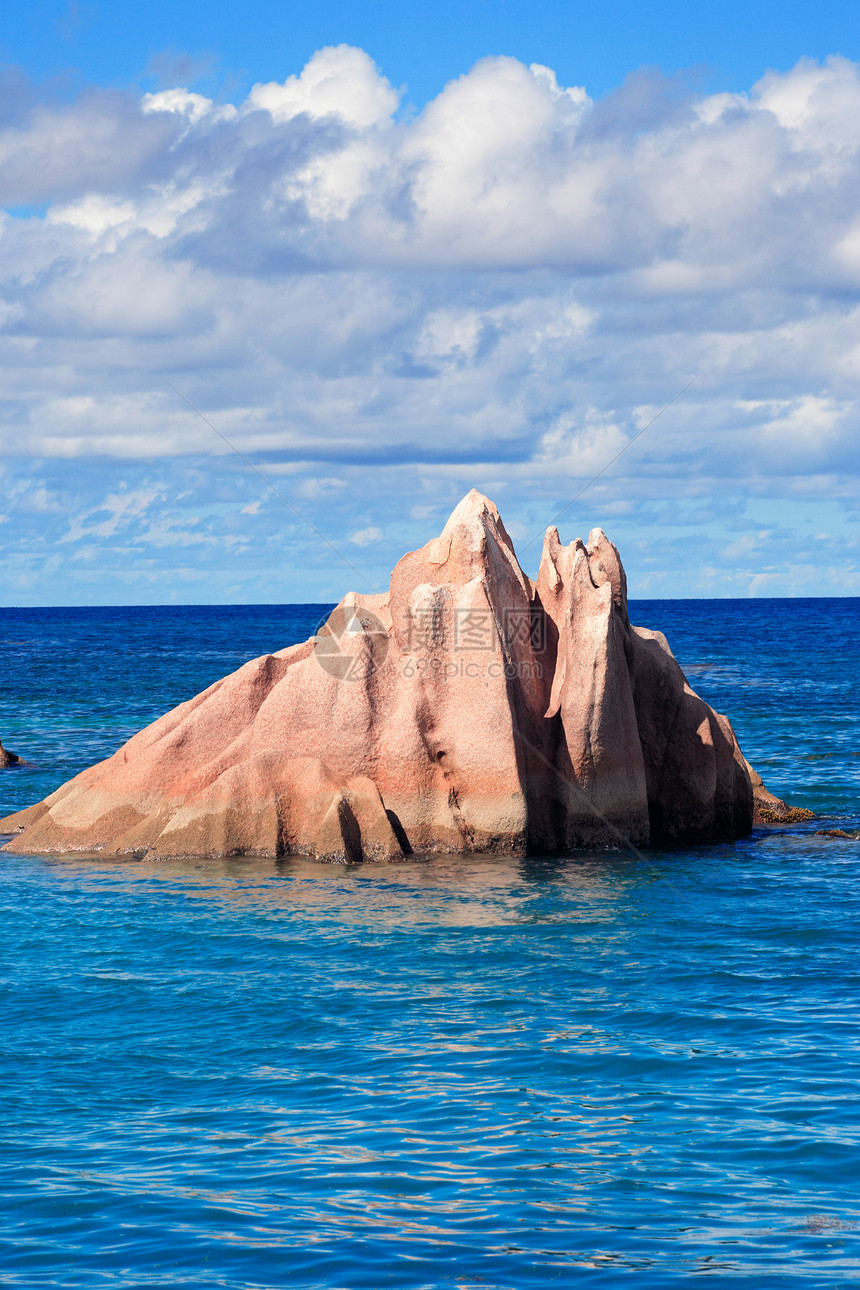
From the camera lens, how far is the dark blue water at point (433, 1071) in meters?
9.02

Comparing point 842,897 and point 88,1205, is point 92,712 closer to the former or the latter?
point 842,897

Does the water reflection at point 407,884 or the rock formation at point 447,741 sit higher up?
the rock formation at point 447,741

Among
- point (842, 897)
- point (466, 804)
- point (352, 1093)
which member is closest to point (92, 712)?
point (466, 804)

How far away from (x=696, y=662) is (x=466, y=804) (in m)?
53.6

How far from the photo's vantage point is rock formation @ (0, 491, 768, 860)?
21375 millimetres

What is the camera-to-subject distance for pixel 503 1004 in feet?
46.0
